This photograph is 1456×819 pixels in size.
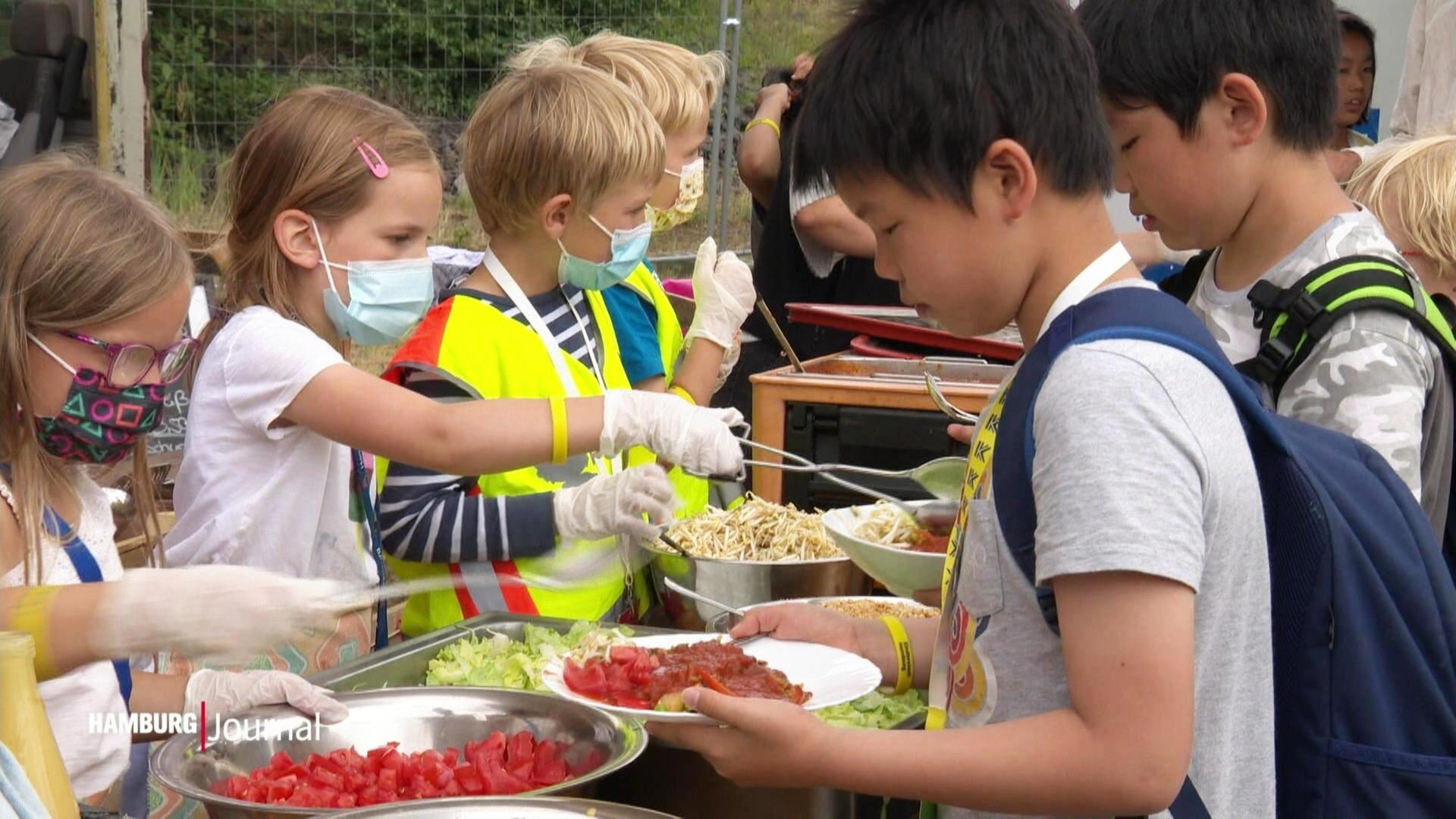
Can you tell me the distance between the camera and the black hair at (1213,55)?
1.92m

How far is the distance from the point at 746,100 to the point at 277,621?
746 cm

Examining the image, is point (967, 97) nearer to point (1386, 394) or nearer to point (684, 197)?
point (1386, 394)

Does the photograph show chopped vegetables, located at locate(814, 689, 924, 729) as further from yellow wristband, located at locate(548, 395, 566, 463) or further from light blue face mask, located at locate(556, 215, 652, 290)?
light blue face mask, located at locate(556, 215, 652, 290)

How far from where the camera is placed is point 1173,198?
196cm

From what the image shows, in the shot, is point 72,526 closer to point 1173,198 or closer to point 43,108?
point 1173,198

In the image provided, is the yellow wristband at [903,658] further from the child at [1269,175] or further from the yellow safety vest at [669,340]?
the yellow safety vest at [669,340]

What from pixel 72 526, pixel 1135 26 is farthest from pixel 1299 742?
pixel 72 526

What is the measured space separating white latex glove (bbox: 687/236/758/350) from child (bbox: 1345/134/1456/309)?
146 centimetres

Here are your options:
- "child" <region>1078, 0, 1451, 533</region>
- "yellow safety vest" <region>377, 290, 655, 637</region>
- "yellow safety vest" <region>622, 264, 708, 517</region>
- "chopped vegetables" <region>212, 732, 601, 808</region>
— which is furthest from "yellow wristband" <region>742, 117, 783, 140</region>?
"chopped vegetables" <region>212, 732, 601, 808</region>

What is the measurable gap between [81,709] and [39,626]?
1.54 ft

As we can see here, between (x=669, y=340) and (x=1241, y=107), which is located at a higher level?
(x=1241, y=107)

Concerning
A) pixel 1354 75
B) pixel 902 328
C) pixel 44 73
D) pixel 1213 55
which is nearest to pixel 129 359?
pixel 1213 55

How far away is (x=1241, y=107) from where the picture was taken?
1.95m

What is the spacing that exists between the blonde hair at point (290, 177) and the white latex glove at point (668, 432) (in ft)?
1.97
